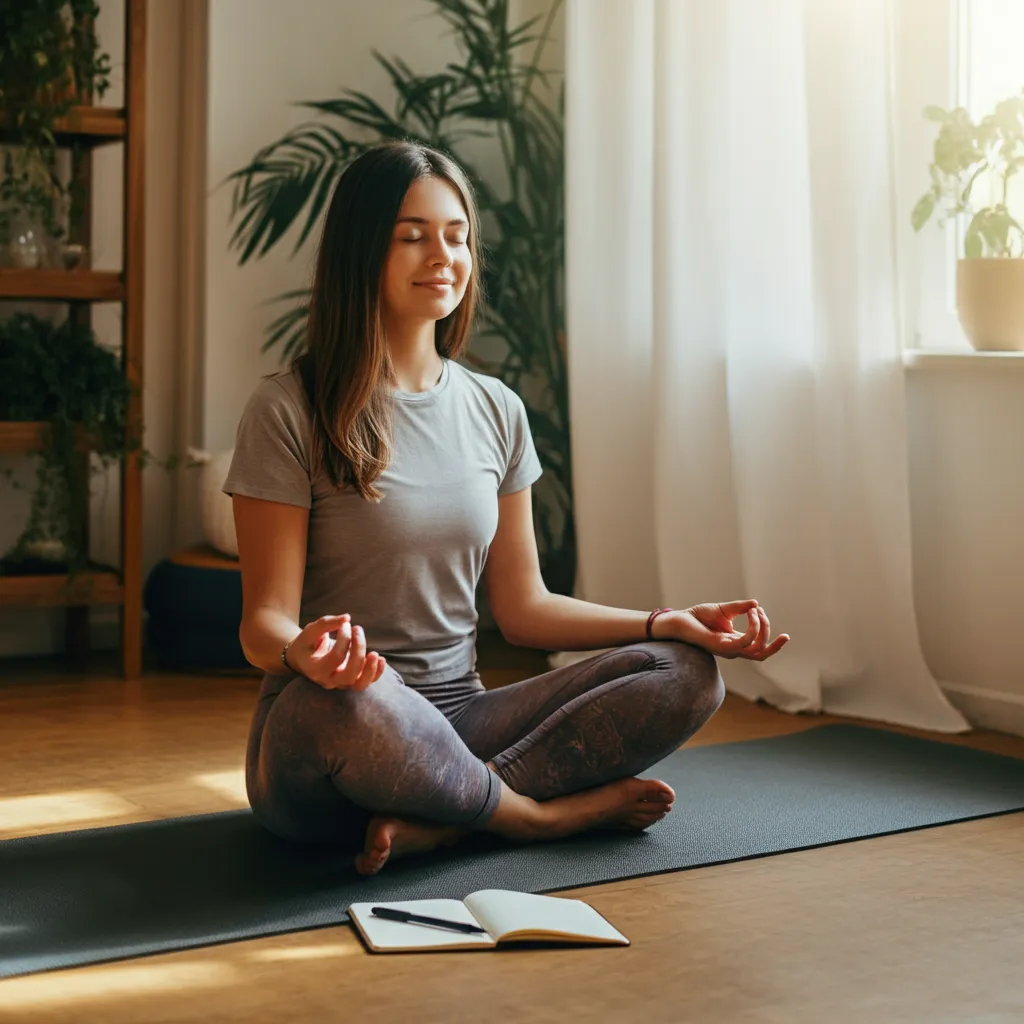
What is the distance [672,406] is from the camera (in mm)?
3502

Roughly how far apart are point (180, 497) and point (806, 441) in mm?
1603

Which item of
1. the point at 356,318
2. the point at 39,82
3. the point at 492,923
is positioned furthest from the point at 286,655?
the point at 39,82

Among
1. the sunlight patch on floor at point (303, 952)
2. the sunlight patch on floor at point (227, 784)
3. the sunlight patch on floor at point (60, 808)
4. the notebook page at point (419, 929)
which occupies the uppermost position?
the sunlight patch on floor at point (227, 784)

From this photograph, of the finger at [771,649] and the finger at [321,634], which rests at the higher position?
the finger at [321,634]

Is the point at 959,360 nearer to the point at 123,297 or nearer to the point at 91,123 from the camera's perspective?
the point at 123,297

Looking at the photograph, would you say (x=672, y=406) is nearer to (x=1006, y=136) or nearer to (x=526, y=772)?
(x=1006, y=136)

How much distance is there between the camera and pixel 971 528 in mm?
3180

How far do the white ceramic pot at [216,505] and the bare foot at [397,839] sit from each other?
1.64m

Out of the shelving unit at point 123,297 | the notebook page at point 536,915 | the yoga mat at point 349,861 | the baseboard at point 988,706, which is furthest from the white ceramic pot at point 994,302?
Result: the shelving unit at point 123,297

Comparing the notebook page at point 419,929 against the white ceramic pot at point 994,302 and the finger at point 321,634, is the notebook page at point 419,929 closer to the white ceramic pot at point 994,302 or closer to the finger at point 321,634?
the finger at point 321,634

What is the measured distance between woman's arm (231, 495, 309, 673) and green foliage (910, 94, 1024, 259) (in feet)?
5.24

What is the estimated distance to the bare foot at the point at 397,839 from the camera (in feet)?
6.71

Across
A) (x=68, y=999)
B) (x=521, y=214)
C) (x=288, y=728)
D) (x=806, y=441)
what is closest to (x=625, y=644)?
(x=288, y=728)

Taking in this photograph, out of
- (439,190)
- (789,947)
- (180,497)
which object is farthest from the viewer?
(180,497)
